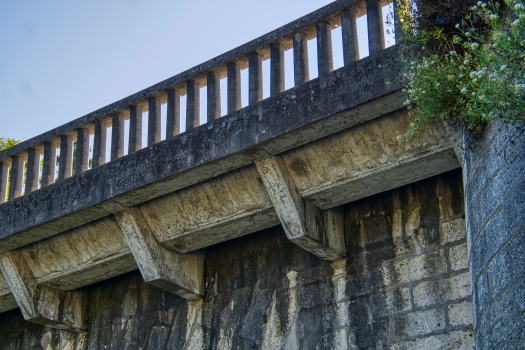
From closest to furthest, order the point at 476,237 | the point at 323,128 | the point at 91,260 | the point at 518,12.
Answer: the point at 518,12
the point at 476,237
the point at 323,128
the point at 91,260

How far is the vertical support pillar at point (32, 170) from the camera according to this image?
6742 millimetres

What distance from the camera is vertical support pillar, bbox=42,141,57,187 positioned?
6682 mm

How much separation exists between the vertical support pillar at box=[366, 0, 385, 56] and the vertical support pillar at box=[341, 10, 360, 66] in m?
0.13

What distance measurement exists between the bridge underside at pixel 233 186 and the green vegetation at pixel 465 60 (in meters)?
0.38

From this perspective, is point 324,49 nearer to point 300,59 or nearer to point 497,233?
point 300,59

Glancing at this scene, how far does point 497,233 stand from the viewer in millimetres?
3514

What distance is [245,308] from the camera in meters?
6.12

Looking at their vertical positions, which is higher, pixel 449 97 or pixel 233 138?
pixel 233 138

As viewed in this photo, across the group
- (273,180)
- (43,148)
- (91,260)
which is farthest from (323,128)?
(43,148)

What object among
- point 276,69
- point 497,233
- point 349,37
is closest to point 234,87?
point 276,69

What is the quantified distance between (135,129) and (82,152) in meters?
0.68

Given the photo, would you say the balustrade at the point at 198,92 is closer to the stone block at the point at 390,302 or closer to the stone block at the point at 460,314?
the stone block at the point at 390,302

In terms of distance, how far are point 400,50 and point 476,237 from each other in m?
1.52

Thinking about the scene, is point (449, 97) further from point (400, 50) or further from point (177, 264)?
point (177, 264)
